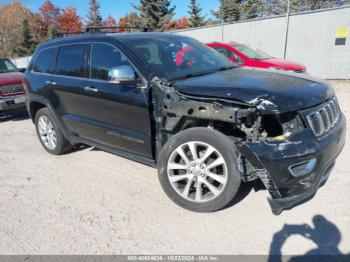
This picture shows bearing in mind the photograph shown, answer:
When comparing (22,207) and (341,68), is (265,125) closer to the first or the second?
(22,207)

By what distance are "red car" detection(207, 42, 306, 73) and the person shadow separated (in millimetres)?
6795

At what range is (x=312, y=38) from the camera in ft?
43.0

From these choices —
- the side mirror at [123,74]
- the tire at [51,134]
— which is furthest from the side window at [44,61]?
the side mirror at [123,74]

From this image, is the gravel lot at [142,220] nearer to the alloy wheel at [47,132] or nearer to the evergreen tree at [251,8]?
the alloy wheel at [47,132]

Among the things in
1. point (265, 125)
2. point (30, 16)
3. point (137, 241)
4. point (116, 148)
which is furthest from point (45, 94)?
point (30, 16)

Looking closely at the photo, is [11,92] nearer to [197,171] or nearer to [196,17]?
[197,171]

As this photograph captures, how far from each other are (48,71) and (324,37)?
11.1m

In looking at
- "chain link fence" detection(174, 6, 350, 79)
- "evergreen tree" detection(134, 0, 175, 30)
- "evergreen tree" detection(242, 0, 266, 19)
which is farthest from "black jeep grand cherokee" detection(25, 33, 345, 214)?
"evergreen tree" detection(242, 0, 266, 19)

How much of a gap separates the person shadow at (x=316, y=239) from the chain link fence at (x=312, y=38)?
10698mm

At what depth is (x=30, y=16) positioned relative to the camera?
2432 inches

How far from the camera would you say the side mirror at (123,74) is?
3645 mm

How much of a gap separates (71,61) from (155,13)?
35.6m

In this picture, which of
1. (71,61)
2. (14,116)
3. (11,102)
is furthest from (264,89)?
(14,116)

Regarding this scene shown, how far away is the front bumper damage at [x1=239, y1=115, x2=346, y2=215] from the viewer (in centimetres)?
292
